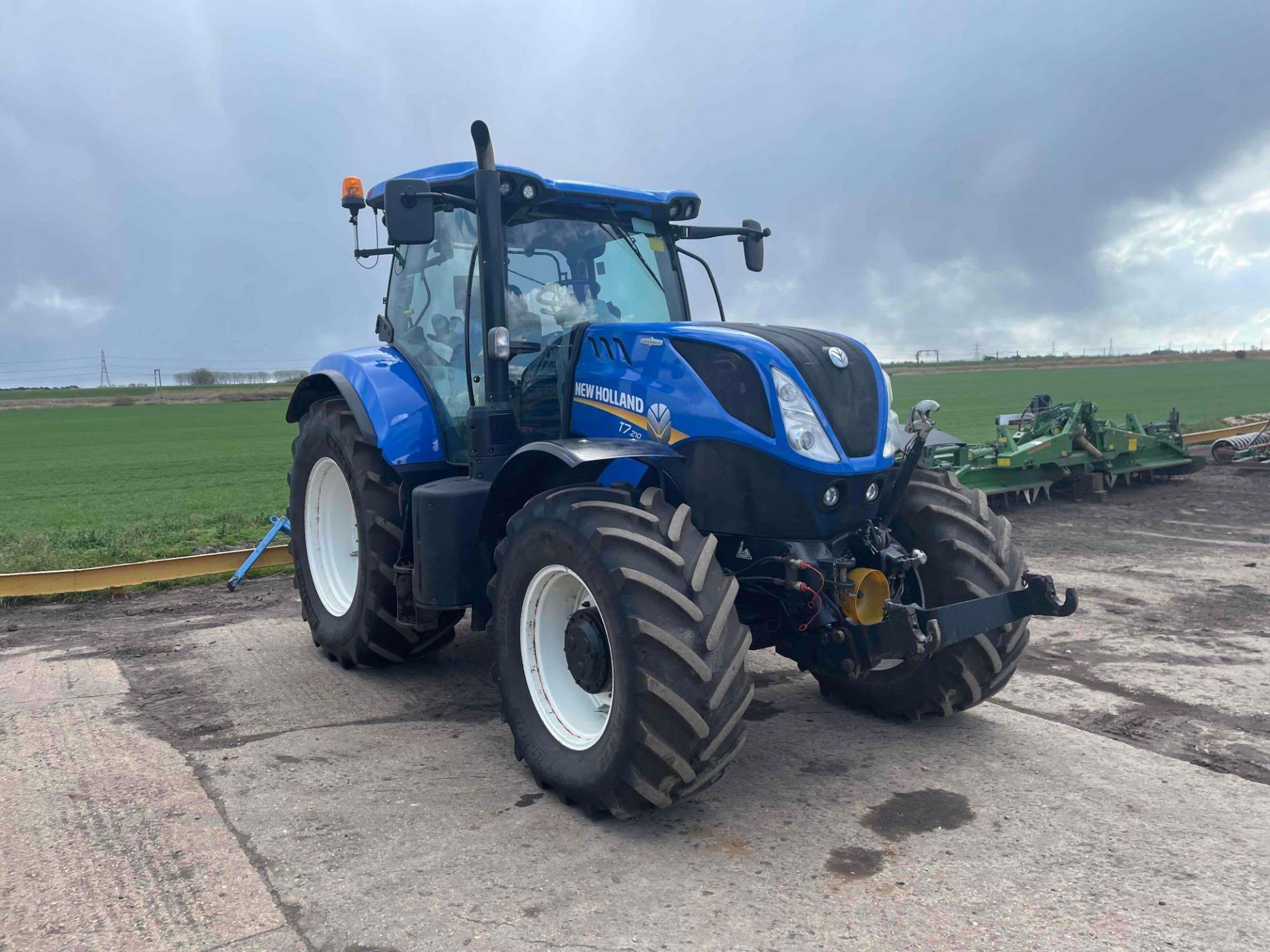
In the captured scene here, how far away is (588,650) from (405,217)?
2.11m

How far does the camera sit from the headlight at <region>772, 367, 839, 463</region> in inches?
151

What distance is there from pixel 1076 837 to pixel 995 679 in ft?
3.26

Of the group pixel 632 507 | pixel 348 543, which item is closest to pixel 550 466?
pixel 632 507

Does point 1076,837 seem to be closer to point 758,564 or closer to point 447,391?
point 758,564

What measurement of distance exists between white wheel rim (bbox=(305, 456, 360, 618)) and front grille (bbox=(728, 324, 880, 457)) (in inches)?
124

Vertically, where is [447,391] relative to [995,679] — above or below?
above

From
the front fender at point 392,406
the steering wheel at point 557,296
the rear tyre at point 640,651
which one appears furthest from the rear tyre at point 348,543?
the rear tyre at point 640,651

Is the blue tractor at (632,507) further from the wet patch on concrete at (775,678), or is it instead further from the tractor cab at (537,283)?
the wet patch on concrete at (775,678)

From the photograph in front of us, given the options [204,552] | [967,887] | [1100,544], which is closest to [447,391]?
[967,887]

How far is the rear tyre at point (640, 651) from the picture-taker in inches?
132

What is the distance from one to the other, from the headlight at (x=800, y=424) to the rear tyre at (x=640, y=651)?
545 millimetres

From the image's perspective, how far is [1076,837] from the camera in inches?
138

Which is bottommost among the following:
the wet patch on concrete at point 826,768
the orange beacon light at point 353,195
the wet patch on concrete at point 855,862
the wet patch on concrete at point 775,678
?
the wet patch on concrete at point 855,862

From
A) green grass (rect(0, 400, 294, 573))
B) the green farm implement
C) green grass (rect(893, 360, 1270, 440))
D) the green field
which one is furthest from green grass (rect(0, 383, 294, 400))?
the green farm implement
